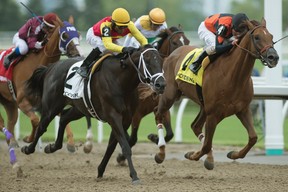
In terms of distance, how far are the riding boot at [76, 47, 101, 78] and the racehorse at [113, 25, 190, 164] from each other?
1.14 meters

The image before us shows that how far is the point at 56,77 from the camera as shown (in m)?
10.8

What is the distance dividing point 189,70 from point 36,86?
201 centimetres

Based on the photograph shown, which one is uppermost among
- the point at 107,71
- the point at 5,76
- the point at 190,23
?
the point at 107,71

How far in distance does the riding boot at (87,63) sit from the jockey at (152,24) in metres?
1.63

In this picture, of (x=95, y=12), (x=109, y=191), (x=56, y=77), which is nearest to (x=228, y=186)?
(x=109, y=191)

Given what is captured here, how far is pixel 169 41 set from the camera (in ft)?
39.6

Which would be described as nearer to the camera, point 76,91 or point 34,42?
point 76,91

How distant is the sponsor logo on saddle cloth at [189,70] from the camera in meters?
10.2

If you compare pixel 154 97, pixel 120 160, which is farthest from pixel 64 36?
pixel 120 160

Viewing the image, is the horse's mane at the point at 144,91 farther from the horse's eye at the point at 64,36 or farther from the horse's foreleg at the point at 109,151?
the horse's foreleg at the point at 109,151

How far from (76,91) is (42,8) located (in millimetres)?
14444

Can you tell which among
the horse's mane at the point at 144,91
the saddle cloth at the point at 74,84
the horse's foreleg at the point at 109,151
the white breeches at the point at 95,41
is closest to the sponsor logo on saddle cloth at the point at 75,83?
the saddle cloth at the point at 74,84

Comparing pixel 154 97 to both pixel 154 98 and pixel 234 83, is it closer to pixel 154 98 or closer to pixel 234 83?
pixel 154 98

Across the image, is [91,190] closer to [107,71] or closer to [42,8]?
[107,71]
